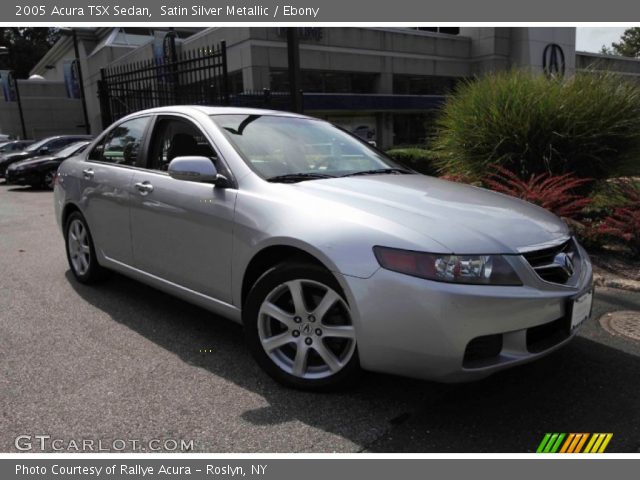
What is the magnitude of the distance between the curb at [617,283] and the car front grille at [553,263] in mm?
2192

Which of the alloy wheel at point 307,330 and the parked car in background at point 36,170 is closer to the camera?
the alloy wheel at point 307,330

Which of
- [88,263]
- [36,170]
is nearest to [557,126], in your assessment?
[88,263]

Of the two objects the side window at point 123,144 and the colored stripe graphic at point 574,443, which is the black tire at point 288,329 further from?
the side window at point 123,144

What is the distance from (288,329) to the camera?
3.03 meters

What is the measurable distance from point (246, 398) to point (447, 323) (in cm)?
122

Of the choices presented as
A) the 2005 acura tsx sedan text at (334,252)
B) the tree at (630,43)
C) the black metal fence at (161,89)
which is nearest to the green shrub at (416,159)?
the black metal fence at (161,89)

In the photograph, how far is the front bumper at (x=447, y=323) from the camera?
97.6 inches

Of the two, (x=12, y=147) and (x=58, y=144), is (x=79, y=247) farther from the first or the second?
(x=12, y=147)

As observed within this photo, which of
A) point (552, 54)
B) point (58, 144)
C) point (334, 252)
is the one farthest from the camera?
point (552, 54)

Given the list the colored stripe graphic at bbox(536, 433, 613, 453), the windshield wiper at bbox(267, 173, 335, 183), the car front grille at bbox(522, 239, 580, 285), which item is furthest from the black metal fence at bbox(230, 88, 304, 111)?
the colored stripe graphic at bbox(536, 433, 613, 453)

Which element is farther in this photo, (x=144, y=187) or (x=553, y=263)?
(x=144, y=187)

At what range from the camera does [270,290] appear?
3020 mm

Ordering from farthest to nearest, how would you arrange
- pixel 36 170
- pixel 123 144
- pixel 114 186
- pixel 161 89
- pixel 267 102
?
pixel 36 170
pixel 267 102
pixel 161 89
pixel 123 144
pixel 114 186
